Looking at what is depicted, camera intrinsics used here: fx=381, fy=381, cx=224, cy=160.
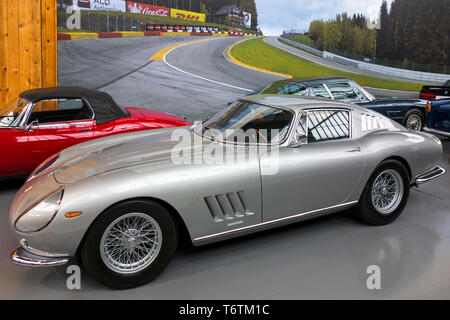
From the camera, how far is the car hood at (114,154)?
2699 mm

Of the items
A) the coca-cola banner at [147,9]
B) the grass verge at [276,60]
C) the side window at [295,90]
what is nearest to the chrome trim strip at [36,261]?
the side window at [295,90]

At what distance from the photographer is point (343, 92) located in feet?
20.5

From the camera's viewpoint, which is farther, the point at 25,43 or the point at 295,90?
the point at 25,43

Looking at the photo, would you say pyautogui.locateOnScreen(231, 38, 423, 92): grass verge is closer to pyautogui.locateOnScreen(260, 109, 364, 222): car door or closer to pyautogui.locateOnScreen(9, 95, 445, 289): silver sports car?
pyautogui.locateOnScreen(9, 95, 445, 289): silver sports car

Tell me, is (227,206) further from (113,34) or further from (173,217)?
(113,34)

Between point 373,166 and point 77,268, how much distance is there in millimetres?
2595

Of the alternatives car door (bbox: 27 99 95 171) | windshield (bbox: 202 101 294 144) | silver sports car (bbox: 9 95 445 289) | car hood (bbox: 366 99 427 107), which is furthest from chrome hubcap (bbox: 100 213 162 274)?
car hood (bbox: 366 99 427 107)

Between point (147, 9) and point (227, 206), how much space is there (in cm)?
628

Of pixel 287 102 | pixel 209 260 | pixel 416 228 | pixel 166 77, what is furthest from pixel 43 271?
pixel 166 77

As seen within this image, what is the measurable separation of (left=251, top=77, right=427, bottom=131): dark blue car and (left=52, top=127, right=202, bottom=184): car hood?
3103mm

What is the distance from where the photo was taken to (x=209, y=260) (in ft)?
9.84

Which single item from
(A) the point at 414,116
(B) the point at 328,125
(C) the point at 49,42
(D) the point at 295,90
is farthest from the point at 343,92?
(C) the point at 49,42
